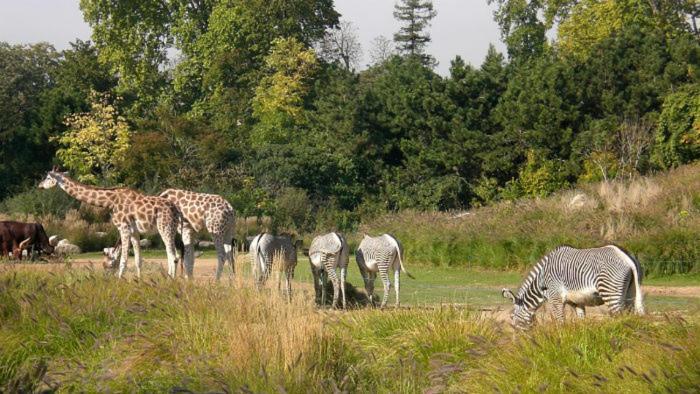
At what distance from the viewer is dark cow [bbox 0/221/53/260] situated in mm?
30672

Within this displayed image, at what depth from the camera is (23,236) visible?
3103cm

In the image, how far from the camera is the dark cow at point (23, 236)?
30672 mm

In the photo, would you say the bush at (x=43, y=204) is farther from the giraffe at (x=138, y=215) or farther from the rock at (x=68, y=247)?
the giraffe at (x=138, y=215)

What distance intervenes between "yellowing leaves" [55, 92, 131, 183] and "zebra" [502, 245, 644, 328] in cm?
3882

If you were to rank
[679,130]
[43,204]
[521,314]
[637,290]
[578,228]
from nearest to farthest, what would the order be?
1. [521,314]
2. [637,290]
3. [578,228]
4. [43,204]
5. [679,130]

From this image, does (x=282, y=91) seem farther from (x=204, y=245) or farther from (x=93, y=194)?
(x=93, y=194)

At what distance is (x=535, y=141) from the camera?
47375 mm

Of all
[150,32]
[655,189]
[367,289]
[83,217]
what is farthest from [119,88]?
[367,289]

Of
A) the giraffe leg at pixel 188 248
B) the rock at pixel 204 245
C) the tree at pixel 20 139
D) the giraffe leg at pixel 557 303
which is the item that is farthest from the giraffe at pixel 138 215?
the tree at pixel 20 139

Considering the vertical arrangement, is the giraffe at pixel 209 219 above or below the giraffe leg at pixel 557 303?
above

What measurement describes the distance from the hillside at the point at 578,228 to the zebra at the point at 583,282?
41.9 ft

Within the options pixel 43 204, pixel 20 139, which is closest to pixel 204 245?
pixel 43 204

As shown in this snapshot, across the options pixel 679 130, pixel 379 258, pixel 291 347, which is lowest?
pixel 291 347

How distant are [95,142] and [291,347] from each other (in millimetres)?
45007
